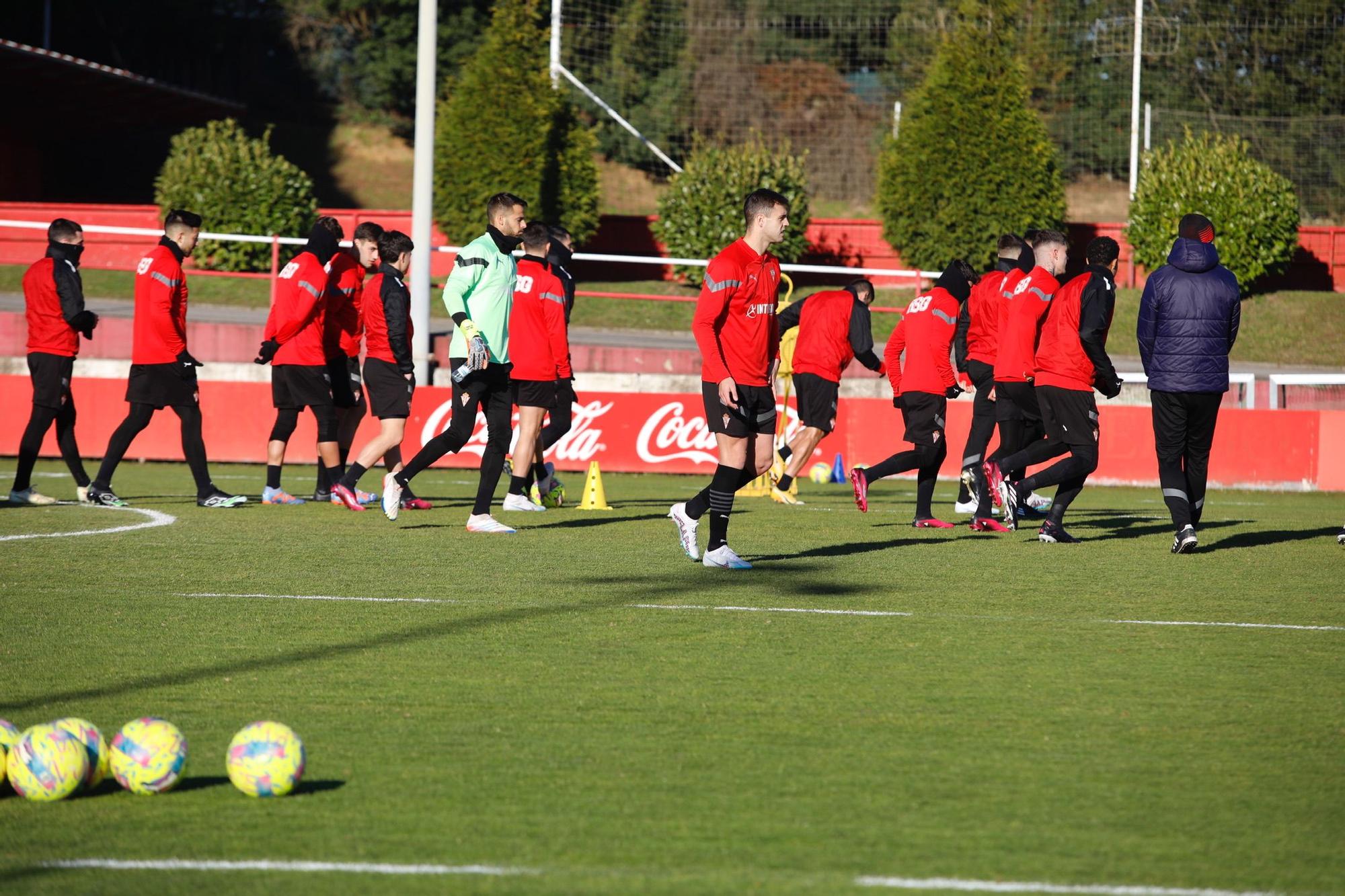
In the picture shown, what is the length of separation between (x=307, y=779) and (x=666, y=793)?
39.9 inches

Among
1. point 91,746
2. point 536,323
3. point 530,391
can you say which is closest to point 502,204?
point 536,323

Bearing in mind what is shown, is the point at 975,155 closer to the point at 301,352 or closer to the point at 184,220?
the point at 301,352

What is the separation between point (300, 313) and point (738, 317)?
486 cm

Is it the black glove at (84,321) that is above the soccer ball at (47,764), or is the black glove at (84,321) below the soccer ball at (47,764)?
above

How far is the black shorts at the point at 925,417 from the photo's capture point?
37.6 feet

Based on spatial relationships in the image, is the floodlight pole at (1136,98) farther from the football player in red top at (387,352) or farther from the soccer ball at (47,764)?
the soccer ball at (47,764)

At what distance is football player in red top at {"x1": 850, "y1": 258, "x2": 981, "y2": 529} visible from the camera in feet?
37.5

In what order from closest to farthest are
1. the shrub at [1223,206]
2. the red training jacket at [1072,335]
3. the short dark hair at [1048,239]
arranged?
1. the red training jacket at [1072,335]
2. the short dark hair at [1048,239]
3. the shrub at [1223,206]

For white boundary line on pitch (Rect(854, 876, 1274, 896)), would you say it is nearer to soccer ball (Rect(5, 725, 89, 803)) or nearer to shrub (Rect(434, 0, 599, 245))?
soccer ball (Rect(5, 725, 89, 803))

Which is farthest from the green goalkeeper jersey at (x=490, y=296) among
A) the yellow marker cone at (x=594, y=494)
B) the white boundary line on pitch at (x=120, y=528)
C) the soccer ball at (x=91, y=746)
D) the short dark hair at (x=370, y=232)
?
the soccer ball at (x=91, y=746)

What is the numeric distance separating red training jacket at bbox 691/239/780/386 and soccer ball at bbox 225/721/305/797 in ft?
14.5

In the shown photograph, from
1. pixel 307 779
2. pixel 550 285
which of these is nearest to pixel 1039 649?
pixel 307 779

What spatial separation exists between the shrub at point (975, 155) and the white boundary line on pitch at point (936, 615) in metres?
25.2

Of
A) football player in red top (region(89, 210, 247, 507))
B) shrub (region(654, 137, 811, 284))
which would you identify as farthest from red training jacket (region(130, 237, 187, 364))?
shrub (region(654, 137, 811, 284))
